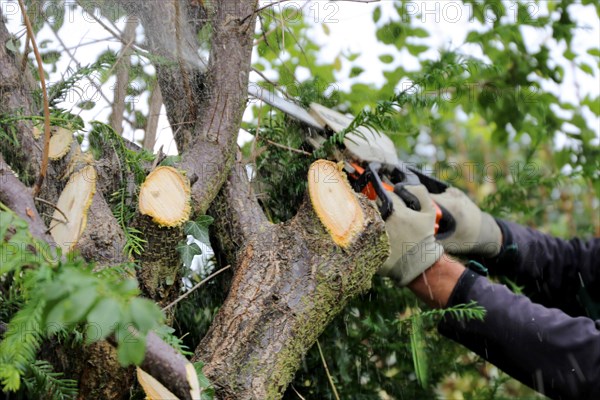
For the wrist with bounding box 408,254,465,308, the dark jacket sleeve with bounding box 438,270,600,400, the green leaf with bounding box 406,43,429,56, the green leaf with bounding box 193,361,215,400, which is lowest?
the dark jacket sleeve with bounding box 438,270,600,400

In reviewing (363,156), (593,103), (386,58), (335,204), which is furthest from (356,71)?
(335,204)

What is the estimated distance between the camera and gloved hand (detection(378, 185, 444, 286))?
1.94 m

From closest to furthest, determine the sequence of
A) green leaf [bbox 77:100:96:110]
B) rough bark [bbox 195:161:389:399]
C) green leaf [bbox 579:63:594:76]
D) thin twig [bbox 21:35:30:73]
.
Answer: rough bark [bbox 195:161:389:399]
thin twig [bbox 21:35:30:73]
green leaf [bbox 77:100:96:110]
green leaf [bbox 579:63:594:76]

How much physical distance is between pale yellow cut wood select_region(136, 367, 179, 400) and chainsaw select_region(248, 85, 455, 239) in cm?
92

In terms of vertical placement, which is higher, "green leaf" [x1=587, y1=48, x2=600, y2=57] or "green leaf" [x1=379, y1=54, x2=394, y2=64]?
"green leaf" [x1=379, y1=54, x2=394, y2=64]

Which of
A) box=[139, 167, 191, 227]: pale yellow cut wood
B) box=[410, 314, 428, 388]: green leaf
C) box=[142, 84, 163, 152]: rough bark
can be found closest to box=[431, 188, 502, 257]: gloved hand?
box=[410, 314, 428, 388]: green leaf

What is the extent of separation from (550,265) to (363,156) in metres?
1.05

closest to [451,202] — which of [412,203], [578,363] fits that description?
[412,203]

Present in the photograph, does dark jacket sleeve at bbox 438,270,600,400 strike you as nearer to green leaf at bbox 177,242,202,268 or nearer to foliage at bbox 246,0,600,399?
foliage at bbox 246,0,600,399

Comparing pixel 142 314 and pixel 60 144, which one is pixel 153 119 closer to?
pixel 60 144

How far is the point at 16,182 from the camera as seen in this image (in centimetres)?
133

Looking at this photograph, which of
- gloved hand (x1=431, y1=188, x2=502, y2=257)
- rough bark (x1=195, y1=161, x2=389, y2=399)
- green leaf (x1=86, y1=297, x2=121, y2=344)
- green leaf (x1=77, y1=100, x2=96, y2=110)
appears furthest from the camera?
gloved hand (x1=431, y1=188, x2=502, y2=257)

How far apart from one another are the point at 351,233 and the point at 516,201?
1479 millimetres

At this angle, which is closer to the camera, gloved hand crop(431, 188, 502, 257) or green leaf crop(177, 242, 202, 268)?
green leaf crop(177, 242, 202, 268)
